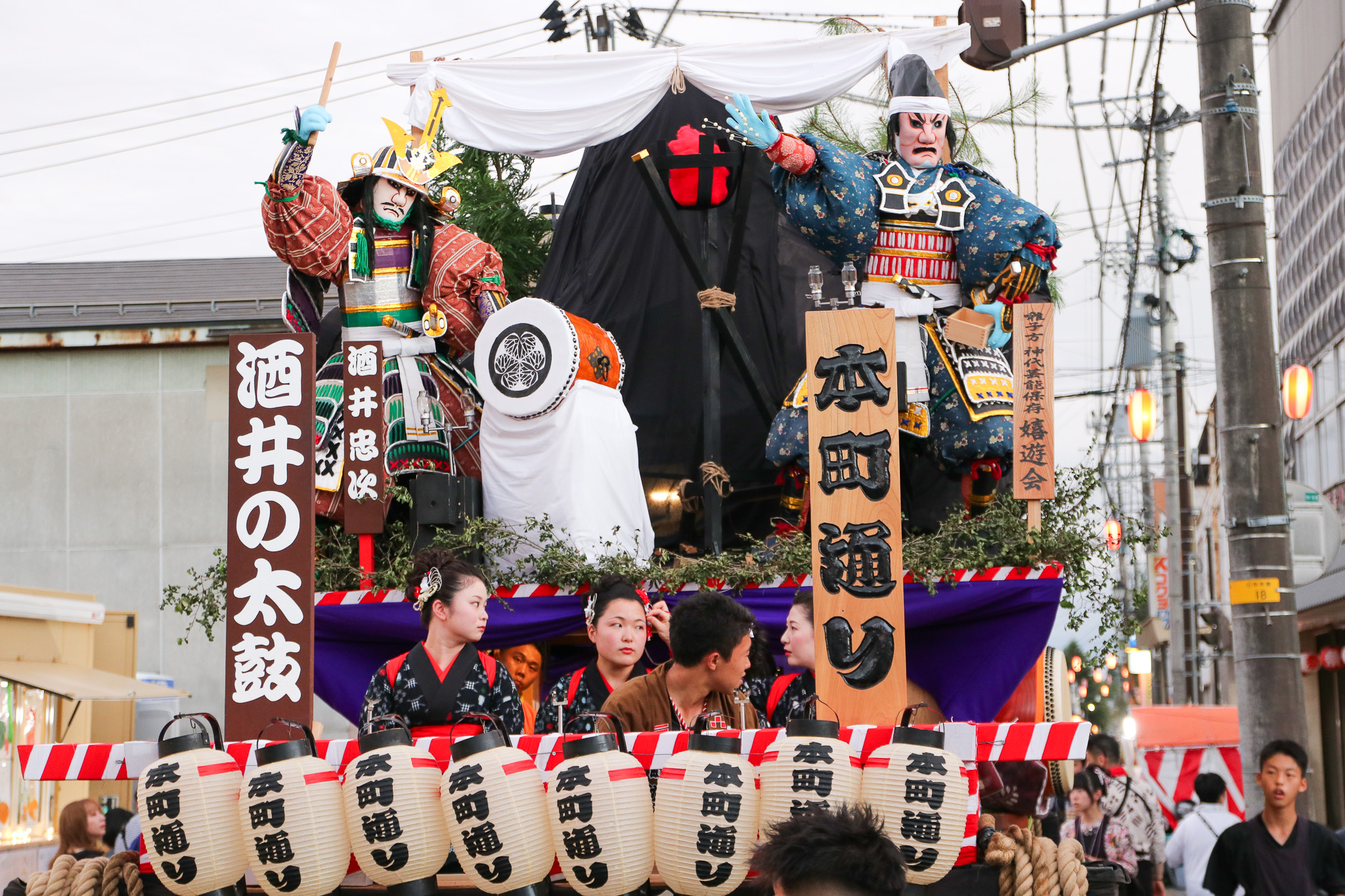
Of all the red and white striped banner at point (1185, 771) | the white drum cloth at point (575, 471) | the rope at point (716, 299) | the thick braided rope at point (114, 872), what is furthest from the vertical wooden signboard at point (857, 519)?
the red and white striped banner at point (1185, 771)

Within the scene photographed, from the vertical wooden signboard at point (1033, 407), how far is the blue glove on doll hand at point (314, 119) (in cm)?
339

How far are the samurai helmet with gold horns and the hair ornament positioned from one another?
3.09m

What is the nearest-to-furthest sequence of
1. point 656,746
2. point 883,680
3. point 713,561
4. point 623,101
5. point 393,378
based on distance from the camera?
point 656,746, point 883,680, point 713,561, point 393,378, point 623,101

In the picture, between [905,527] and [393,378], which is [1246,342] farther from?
[393,378]

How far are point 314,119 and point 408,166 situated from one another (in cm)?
100

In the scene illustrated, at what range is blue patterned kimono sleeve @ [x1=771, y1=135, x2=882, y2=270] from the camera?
6848 millimetres

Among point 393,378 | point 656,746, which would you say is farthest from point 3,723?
point 656,746

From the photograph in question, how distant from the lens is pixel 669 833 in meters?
3.69

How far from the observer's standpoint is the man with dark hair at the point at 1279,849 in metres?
4.93

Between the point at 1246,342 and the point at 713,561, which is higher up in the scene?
the point at 1246,342

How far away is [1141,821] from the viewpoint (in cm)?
770

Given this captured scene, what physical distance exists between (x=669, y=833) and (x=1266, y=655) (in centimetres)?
368

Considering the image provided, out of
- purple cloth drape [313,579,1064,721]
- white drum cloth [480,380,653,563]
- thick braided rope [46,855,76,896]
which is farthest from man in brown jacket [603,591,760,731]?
white drum cloth [480,380,653,563]

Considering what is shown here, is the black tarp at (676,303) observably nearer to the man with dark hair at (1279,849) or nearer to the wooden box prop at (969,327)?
the wooden box prop at (969,327)
